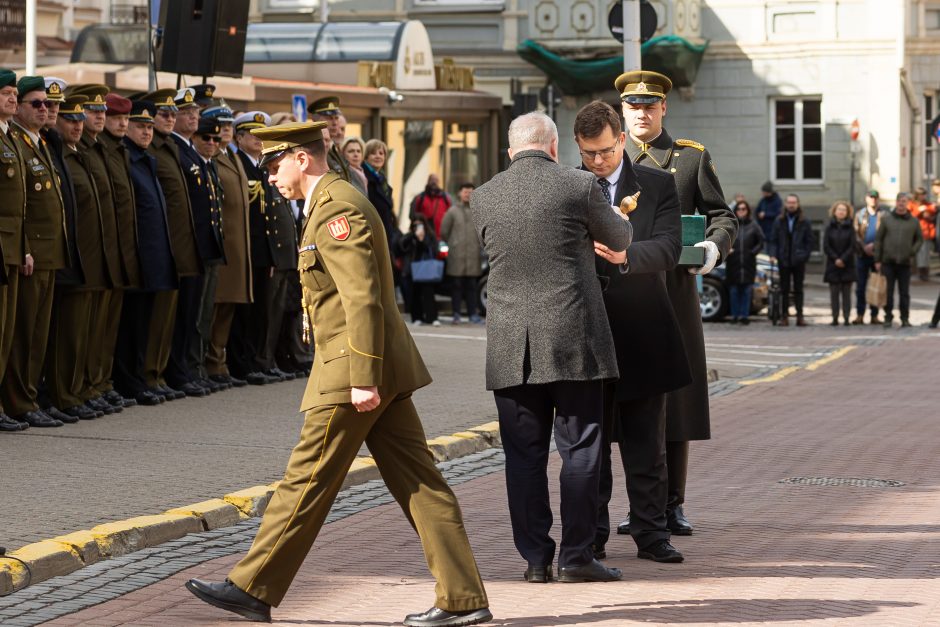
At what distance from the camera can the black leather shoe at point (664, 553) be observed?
7910mm

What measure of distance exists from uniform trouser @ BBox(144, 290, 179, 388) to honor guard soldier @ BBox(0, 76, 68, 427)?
1.42 meters

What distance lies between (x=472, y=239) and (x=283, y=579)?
1757 cm

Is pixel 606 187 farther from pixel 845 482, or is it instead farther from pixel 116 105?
pixel 116 105

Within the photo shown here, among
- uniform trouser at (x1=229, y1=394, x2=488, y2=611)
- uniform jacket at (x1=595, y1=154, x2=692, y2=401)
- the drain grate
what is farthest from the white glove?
the drain grate

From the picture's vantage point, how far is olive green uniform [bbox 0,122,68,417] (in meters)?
11.5

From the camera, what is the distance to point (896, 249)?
25.1 metres

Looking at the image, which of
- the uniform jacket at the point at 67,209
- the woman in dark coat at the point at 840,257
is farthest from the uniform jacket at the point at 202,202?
the woman in dark coat at the point at 840,257

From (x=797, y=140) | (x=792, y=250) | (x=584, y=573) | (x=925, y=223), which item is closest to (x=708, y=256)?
(x=584, y=573)

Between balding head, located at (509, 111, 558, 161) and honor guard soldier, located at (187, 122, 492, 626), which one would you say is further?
balding head, located at (509, 111, 558, 161)

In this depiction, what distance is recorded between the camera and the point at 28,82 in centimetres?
1138

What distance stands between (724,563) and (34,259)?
214 inches

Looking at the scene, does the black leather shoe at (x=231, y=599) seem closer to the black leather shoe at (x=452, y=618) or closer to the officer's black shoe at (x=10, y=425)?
the black leather shoe at (x=452, y=618)

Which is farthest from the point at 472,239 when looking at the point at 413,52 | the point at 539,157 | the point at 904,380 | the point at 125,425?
the point at 539,157

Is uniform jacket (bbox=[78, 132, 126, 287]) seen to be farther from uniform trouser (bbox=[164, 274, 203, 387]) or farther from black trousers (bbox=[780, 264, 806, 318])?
black trousers (bbox=[780, 264, 806, 318])
